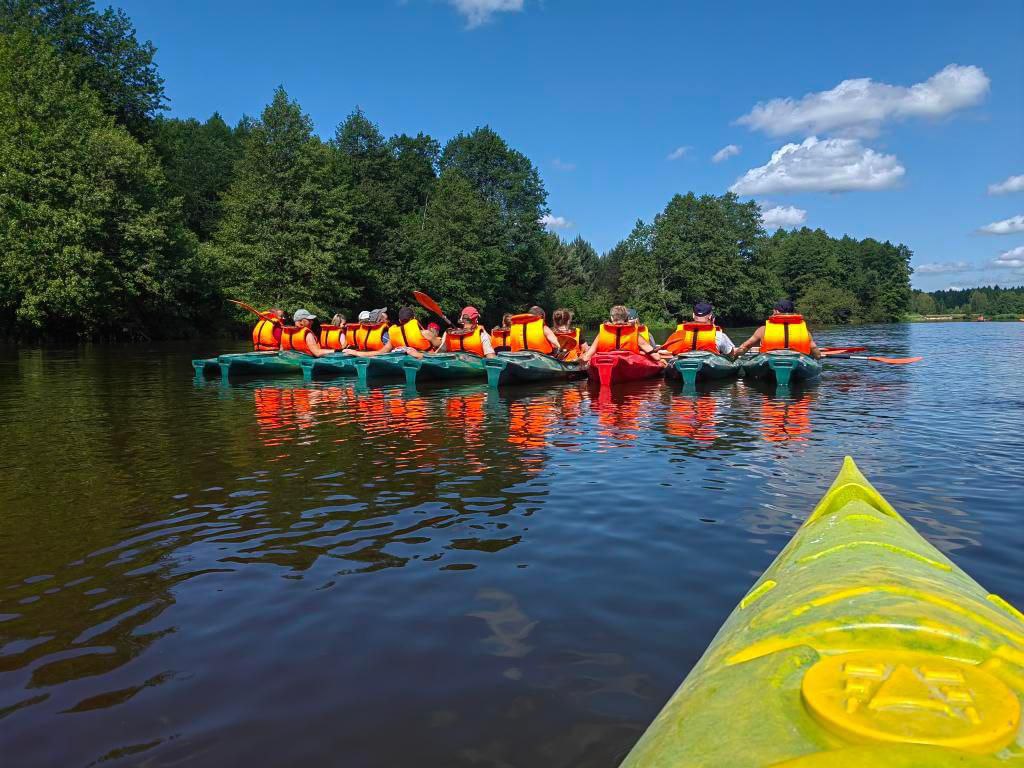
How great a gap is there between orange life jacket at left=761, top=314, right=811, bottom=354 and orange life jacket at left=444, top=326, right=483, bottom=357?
5419 millimetres

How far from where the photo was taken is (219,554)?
4.20 m

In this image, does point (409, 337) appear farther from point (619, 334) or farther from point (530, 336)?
point (619, 334)

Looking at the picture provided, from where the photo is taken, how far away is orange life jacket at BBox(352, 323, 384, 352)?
48.8 ft

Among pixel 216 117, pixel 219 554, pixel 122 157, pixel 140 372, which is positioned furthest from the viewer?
pixel 216 117

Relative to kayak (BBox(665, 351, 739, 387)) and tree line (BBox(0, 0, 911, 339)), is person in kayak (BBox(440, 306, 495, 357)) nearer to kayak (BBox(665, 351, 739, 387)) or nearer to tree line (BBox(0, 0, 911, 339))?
kayak (BBox(665, 351, 739, 387))

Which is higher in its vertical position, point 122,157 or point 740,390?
point 122,157

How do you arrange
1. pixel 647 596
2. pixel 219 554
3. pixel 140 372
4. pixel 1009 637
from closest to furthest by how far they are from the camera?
1. pixel 1009 637
2. pixel 647 596
3. pixel 219 554
4. pixel 140 372

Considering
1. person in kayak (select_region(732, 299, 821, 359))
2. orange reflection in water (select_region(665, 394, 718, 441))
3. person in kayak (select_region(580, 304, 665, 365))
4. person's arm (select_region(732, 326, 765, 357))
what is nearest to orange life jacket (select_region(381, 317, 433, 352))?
person in kayak (select_region(580, 304, 665, 365))

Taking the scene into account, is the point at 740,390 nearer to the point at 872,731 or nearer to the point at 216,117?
the point at 872,731

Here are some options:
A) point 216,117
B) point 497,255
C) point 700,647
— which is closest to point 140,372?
point 700,647

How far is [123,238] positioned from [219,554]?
1113 inches

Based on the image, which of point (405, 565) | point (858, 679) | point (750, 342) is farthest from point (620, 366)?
point (858, 679)

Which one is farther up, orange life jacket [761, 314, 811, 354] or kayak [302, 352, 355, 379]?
orange life jacket [761, 314, 811, 354]

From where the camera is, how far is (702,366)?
41.1ft
